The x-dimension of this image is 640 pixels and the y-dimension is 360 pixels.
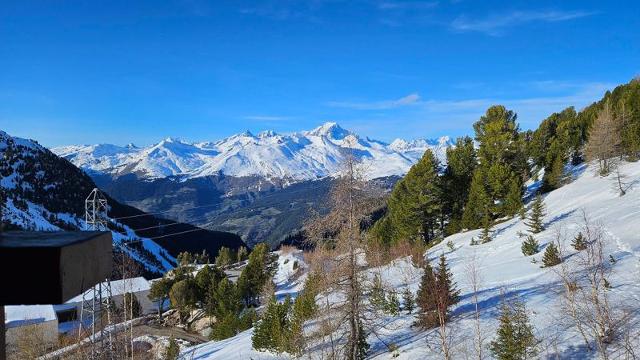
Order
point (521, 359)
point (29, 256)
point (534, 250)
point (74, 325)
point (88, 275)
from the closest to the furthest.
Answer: point (29, 256) < point (88, 275) < point (521, 359) < point (534, 250) < point (74, 325)

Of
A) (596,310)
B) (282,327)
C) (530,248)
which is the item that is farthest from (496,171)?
(596,310)

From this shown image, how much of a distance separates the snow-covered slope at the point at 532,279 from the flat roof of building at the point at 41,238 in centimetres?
1098

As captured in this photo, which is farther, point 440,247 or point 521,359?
point 440,247

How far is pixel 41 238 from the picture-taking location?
1.52 metres

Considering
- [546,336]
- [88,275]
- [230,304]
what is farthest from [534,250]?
[88,275]

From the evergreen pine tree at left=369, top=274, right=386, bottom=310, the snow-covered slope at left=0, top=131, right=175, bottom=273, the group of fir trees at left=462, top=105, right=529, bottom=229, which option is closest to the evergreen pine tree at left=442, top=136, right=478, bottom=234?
the group of fir trees at left=462, top=105, right=529, bottom=229

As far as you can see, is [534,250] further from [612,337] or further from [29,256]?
[29,256]

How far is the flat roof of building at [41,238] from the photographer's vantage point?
140 centimetres

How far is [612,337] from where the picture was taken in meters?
12.9

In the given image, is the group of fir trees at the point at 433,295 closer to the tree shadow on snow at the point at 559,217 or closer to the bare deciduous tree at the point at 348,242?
the bare deciduous tree at the point at 348,242

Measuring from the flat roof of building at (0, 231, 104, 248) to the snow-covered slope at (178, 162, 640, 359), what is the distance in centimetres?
1098

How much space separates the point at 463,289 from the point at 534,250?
5.65 metres

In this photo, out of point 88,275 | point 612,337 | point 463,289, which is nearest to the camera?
point 88,275

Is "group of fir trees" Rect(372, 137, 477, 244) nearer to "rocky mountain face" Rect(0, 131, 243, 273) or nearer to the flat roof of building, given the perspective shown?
the flat roof of building
